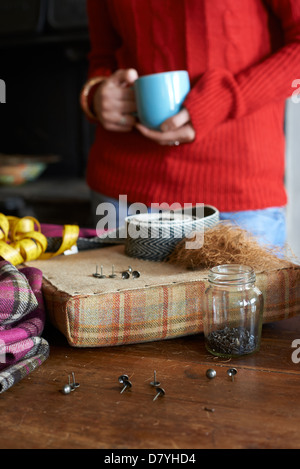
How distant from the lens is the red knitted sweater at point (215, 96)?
1004 millimetres

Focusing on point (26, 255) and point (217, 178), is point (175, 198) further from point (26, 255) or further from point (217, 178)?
point (26, 255)

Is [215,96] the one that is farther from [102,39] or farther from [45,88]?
[45,88]

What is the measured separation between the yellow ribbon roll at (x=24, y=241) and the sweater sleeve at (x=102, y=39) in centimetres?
46

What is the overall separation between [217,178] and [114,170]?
215mm

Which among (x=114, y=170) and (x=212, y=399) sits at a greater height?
(x=114, y=170)

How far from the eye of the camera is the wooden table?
18.3 inches

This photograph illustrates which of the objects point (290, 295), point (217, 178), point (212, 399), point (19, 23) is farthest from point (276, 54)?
point (19, 23)

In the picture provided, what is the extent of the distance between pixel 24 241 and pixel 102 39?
61cm

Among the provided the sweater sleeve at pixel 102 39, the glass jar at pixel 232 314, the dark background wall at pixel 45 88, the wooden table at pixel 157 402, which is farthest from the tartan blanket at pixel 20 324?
the dark background wall at pixel 45 88

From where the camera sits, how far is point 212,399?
0.53 meters

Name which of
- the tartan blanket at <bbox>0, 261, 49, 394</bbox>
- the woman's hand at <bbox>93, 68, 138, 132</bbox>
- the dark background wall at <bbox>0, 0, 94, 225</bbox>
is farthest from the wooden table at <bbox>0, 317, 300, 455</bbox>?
the dark background wall at <bbox>0, 0, 94, 225</bbox>

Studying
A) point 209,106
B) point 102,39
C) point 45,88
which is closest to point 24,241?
point 209,106

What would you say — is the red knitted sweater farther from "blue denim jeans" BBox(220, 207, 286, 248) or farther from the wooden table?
the wooden table
